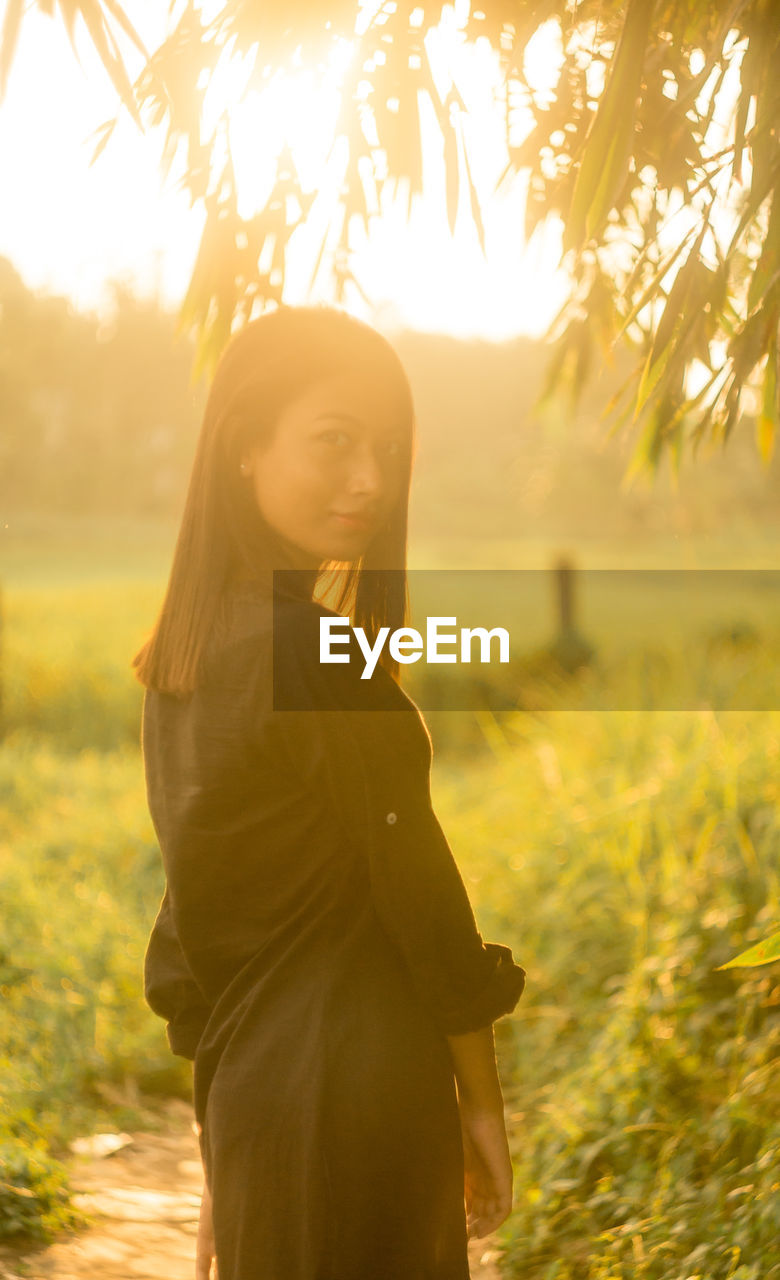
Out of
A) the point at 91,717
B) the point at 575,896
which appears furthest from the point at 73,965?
the point at 91,717

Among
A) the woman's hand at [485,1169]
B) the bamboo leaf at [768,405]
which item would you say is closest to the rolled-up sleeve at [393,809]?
the woman's hand at [485,1169]

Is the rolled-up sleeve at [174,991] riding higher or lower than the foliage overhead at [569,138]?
lower

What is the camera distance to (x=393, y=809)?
144 cm

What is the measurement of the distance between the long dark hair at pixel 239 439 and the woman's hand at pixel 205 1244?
74 cm

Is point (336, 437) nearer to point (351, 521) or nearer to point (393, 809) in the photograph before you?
point (351, 521)

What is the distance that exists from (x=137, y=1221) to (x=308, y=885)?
2075 millimetres

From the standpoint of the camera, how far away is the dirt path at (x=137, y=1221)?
2.70 metres

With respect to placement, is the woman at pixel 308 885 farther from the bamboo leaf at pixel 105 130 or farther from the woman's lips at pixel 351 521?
the bamboo leaf at pixel 105 130

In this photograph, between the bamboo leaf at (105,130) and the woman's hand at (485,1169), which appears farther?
the bamboo leaf at (105,130)

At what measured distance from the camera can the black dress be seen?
1439 mm

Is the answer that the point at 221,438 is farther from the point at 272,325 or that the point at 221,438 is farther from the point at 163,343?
the point at 163,343

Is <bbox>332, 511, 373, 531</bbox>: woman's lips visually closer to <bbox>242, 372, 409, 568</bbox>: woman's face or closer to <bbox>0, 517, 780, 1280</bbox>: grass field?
<bbox>242, 372, 409, 568</bbox>: woman's face

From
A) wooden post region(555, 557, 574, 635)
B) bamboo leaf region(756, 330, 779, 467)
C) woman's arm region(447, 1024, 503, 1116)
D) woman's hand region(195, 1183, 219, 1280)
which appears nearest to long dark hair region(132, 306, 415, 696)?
woman's arm region(447, 1024, 503, 1116)

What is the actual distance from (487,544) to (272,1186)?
42.9 m
